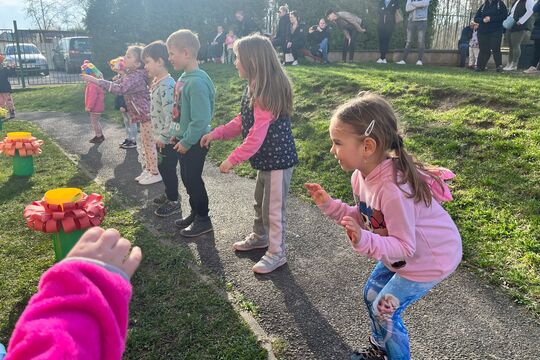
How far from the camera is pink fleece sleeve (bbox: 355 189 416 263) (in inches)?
76.9

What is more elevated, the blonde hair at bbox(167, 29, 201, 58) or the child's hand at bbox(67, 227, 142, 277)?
the blonde hair at bbox(167, 29, 201, 58)

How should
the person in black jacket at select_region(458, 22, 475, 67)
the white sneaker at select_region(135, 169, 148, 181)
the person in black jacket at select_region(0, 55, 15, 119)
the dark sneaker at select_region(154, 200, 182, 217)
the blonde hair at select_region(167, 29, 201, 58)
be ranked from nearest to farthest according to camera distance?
1. the blonde hair at select_region(167, 29, 201, 58)
2. the dark sneaker at select_region(154, 200, 182, 217)
3. the white sneaker at select_region(135, 169, 148, 181)
4. the person in black jacket at select_region(0, 55, 15, 119)
5. the person in black jacket at select_region(458, 22, 475, 67)

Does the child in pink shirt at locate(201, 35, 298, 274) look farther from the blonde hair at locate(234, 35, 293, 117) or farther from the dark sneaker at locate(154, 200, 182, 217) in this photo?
the dark sneaker at locate(154, 200, 182, 217)

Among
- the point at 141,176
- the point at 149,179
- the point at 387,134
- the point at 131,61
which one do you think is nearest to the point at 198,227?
the point at 149,179

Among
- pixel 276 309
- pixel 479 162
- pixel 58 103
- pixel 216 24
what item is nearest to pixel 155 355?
pixel 276 309

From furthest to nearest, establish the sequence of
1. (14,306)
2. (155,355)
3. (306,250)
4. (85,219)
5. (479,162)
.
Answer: (479,162), (306,250), (85,219), (14,306), (155,355)

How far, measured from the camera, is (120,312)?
1012 mm

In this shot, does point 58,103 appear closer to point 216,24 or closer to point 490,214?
point 216,24

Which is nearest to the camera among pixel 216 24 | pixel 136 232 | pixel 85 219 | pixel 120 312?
pixel 120 312

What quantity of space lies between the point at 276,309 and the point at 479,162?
3287 millimetres

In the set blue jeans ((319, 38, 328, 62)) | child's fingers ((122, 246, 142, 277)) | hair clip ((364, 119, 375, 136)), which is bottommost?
child's fingers ((122, 246, 142, 277))

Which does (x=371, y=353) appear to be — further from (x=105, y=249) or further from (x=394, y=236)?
(x=105, y=249)

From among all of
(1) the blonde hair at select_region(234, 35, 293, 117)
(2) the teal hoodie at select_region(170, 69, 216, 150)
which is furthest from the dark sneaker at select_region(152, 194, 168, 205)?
(1) the blonde hair at select_region(234, 35, 293, 117)

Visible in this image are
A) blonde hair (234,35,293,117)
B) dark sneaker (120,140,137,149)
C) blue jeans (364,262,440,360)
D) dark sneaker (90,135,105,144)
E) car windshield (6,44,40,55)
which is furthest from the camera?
car windshield (6,44,40,55)
